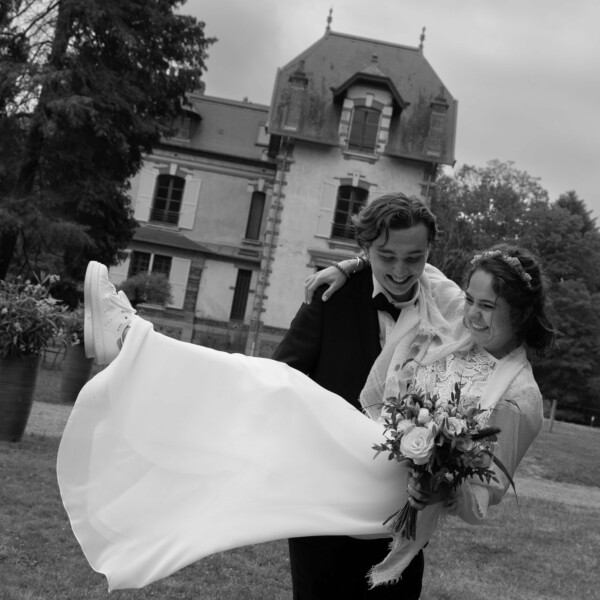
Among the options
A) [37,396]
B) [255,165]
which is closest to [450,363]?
[37,396]

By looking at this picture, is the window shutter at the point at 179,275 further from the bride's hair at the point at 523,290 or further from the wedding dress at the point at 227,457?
the bride's hair at the point at 523,290

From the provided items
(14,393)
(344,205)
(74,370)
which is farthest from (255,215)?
(14,393)

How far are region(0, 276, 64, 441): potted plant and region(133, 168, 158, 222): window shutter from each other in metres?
25.8

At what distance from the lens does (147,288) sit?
3022 centimetres

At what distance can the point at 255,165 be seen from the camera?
34.9 metres

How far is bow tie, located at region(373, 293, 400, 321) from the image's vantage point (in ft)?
10.2

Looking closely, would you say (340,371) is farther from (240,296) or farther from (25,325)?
(240,296)

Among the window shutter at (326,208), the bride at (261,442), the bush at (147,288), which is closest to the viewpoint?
the bride at (261,442)

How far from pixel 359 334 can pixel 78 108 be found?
59.5ft

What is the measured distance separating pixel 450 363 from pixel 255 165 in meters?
32.7

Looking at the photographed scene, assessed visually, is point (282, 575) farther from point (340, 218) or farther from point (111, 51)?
point (340, 218)

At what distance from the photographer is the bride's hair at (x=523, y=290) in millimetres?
2779

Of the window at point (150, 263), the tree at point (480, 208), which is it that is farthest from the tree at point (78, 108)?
the tree at point (480, 208)

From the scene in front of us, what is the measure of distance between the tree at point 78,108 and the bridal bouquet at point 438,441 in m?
18.6
